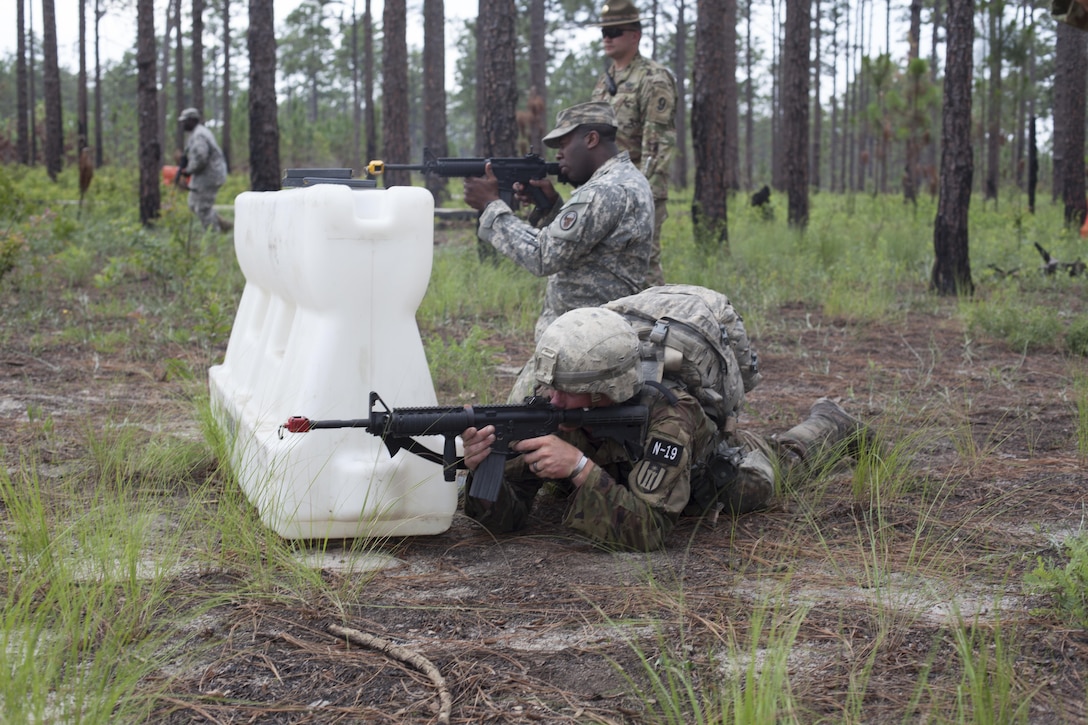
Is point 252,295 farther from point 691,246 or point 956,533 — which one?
point 691,246

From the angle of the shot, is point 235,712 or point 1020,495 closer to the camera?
point 235,712

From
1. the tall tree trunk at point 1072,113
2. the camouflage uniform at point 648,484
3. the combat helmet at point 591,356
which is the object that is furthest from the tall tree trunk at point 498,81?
the tall tree trunk at point 1072,113

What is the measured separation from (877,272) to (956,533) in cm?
643

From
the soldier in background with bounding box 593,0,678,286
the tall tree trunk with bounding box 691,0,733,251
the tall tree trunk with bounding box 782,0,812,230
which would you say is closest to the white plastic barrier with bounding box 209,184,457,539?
the soldier in background with bounding box 593,0,678,286

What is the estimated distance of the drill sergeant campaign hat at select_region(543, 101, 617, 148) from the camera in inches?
171

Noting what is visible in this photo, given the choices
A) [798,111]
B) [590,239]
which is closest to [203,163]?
[798,111]

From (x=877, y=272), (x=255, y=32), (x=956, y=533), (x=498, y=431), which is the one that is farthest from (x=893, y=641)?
(x=255, y=32)

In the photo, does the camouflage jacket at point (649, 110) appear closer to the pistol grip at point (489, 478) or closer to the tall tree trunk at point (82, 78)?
the pistol grip at point (489, 478)

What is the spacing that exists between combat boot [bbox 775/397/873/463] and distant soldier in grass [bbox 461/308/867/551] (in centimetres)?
52

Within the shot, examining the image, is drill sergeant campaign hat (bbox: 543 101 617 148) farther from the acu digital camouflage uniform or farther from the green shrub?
the acu digital camouflage uniform

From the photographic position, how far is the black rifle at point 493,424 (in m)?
3.00

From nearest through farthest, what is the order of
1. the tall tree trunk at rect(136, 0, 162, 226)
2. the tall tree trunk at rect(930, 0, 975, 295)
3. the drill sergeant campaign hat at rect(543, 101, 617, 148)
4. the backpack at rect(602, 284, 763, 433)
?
the backpack at rect(602, 284, 763, 433) < the drill sergeant campaign hat at rect(543, 101, 617, 148) < the tall tree trunk at rect(930, 0, 975, 295) < the tall tree trunk at rect(136, 0, 162, 226)

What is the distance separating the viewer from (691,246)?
10.1 meters

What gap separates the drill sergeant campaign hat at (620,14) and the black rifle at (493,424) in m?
4.15
